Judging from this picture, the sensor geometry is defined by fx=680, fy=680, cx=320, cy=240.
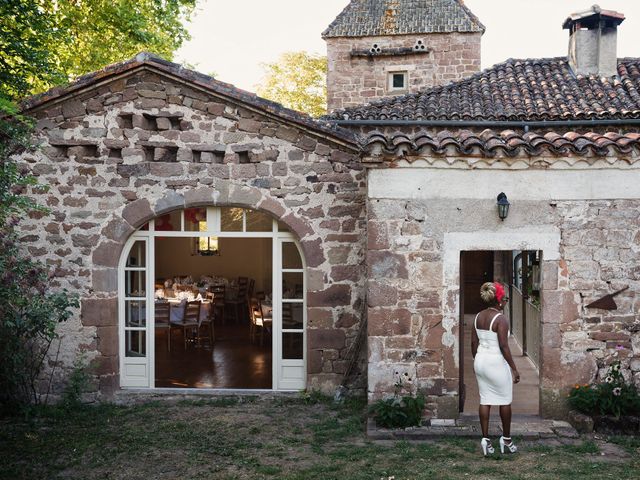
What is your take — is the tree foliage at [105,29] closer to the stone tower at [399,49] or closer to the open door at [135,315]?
the stone tower at [399,49]

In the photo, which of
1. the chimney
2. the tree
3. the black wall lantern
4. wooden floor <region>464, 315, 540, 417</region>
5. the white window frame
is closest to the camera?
the black wall lantern

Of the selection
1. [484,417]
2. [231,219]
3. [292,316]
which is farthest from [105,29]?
[484,417]

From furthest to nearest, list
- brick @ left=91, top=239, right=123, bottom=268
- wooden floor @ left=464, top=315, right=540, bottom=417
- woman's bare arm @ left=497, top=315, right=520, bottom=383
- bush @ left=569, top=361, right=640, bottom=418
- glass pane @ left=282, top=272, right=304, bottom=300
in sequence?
glass pane @ left=282, top=272, right=304, bottom=300, brick @ left=91, top=239, right=123, bottom=268, wooden floor @ left=464, top=315, right=540, bottom=417, bush @ left=569, top=361, right=640, bottom=418, woman's bare arm @ left=497, top=315, right=520, bottom=383

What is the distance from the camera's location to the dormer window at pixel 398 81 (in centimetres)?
1956

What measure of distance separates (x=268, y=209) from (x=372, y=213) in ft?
5.83

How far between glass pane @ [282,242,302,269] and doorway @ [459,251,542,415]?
2.14 metres

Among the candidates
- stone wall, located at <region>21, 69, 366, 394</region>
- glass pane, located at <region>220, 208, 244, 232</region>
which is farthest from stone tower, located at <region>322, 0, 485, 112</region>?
stone wall, located at <region>21, 69, 366, 394</region>

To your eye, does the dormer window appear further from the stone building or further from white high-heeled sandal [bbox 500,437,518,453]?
white high-heeled sandal [bbox 500,437,518,453]

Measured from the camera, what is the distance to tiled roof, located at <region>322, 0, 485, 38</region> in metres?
19.2

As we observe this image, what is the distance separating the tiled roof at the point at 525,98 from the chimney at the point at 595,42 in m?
0.23

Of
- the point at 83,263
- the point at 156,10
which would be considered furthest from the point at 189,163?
the point at 156,10

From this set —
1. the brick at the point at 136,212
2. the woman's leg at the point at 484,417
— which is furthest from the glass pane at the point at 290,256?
the woman's leg at the point at 484,417

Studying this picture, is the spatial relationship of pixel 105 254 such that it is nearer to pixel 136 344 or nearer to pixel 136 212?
pixel 136 212

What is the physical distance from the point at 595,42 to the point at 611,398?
30.1 feet
